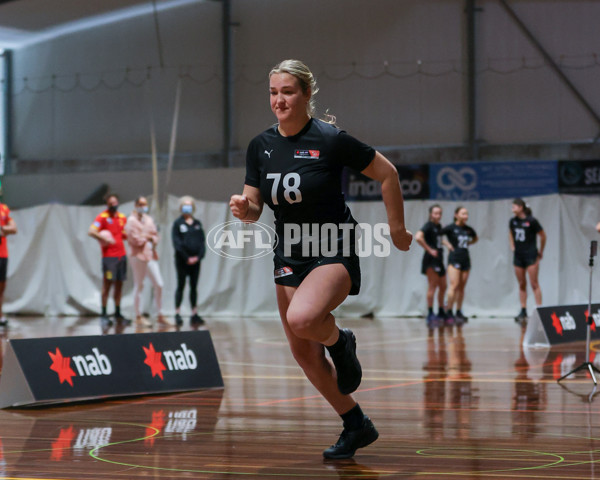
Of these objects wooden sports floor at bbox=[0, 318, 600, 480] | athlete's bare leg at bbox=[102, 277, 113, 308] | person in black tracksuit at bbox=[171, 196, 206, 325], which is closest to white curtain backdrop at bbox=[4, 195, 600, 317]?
athlete's bare leg at bbox=[102, 277, 113, 308]

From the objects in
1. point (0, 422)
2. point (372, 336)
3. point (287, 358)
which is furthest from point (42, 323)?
point (0, 422)

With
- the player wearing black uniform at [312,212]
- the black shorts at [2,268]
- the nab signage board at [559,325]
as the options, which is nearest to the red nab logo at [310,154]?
the player wearing black uniform at [312,212]

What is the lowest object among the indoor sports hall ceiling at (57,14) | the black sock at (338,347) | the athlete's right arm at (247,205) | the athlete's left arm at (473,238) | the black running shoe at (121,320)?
the black running shoe at (121,320)

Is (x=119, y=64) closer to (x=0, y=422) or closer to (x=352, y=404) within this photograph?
(x=0, y=422)

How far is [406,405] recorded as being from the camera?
6480 millimetres

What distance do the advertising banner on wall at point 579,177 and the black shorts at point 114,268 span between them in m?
8.26

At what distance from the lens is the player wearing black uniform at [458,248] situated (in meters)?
15.6

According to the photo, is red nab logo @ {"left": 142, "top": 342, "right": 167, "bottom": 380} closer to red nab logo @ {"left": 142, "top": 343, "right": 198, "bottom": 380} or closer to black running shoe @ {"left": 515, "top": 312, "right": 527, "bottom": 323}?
red nab logo @ {"left": 142, "top": 343, "right": 198, "bottom": 380}

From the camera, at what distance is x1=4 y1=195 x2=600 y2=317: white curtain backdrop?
54.0 feet

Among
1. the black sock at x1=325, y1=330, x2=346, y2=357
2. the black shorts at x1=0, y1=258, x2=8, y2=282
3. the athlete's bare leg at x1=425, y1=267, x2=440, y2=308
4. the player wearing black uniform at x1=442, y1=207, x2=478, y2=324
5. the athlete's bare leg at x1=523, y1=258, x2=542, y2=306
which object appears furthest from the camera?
the athlete's bare leg at x1=425, y1=267, x2=440, y2=308

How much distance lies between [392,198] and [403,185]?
14.9 m

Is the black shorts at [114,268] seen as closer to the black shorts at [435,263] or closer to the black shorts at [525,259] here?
the black shorts at [435,263]

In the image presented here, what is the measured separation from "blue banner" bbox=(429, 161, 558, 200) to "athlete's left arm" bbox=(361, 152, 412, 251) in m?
14.7

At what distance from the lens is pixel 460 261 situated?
615 inches
